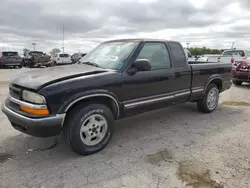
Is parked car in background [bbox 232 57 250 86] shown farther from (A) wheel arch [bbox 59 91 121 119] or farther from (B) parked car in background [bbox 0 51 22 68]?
(B) parked car in background [bbox 0 51 22 68]

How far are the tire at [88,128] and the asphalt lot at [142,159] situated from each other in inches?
6.1

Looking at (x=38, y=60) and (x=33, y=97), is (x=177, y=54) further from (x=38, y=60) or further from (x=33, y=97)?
(x=38, y=60)

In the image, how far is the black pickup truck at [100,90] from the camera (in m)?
3.00

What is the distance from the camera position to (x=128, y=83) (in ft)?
12.2

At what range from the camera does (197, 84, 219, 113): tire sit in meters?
5.46

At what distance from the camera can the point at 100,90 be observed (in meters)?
3.35

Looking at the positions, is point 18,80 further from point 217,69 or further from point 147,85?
point 217,69

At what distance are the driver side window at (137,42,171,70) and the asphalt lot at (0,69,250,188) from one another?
51.2 inches

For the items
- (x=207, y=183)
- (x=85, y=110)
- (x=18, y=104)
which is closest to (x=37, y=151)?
(x=18, y=104)

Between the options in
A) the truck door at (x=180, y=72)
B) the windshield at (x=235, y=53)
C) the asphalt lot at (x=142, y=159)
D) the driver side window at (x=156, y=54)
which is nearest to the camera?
the asphalt lot at (x=142, y=159)

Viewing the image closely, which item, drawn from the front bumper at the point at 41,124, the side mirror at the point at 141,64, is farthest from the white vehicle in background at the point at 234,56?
the front bumper at the point at 41,124

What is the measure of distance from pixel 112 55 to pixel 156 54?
0.89 meters

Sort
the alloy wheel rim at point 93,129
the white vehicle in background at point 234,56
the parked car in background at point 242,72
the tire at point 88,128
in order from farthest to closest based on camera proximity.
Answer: the white vehicle in background at point 234,56 → the parked car in background at point 242,72 → the alloy wheel rim at point 93,129 → the tire at point 88,128

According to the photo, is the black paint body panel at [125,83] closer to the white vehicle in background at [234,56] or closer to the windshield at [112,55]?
the windshield at [112,55]
